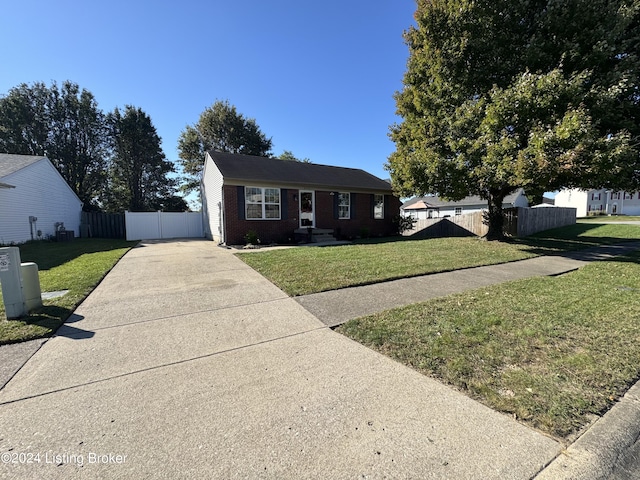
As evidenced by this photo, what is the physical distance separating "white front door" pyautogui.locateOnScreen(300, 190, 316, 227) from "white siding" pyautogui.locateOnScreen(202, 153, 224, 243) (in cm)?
398

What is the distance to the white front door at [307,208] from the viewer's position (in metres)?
14.9

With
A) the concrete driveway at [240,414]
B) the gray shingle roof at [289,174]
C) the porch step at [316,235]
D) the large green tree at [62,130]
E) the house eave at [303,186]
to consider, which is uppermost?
the large green tree at [62,130]

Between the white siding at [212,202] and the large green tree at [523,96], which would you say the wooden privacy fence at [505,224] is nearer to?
the large green tree at [523,96]

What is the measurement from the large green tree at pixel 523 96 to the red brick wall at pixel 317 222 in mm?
4957

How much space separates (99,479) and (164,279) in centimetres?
550

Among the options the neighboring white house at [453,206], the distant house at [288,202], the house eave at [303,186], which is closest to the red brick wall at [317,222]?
the distant house at [288,202]

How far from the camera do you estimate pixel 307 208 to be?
593 inches

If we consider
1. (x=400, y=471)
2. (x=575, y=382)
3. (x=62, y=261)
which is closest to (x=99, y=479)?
(x=400, y=471)

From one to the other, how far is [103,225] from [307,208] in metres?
15.0

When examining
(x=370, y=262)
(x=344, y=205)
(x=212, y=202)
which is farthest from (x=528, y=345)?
(x=212, y=202)

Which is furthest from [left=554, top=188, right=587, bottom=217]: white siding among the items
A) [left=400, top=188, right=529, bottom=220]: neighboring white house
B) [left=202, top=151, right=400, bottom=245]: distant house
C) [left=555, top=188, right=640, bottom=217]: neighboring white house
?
[left=202, top=151, right=400, bottom=245]: distant house

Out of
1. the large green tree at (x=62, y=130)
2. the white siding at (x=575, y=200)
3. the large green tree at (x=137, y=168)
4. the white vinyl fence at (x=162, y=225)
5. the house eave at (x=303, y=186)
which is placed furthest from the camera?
the white siding at (x=575, y=200)

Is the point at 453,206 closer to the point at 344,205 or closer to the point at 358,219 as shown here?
the point at 358,219

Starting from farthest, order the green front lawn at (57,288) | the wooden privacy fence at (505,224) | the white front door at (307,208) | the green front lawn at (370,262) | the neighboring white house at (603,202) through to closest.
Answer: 1. the neighboring white house at (603,202)
2. the wooden privacy fence at (505,224)
3. the white front door at (307,208)
4. the green front lawn at (370,262)
5. the green front lawn at (57,288)
